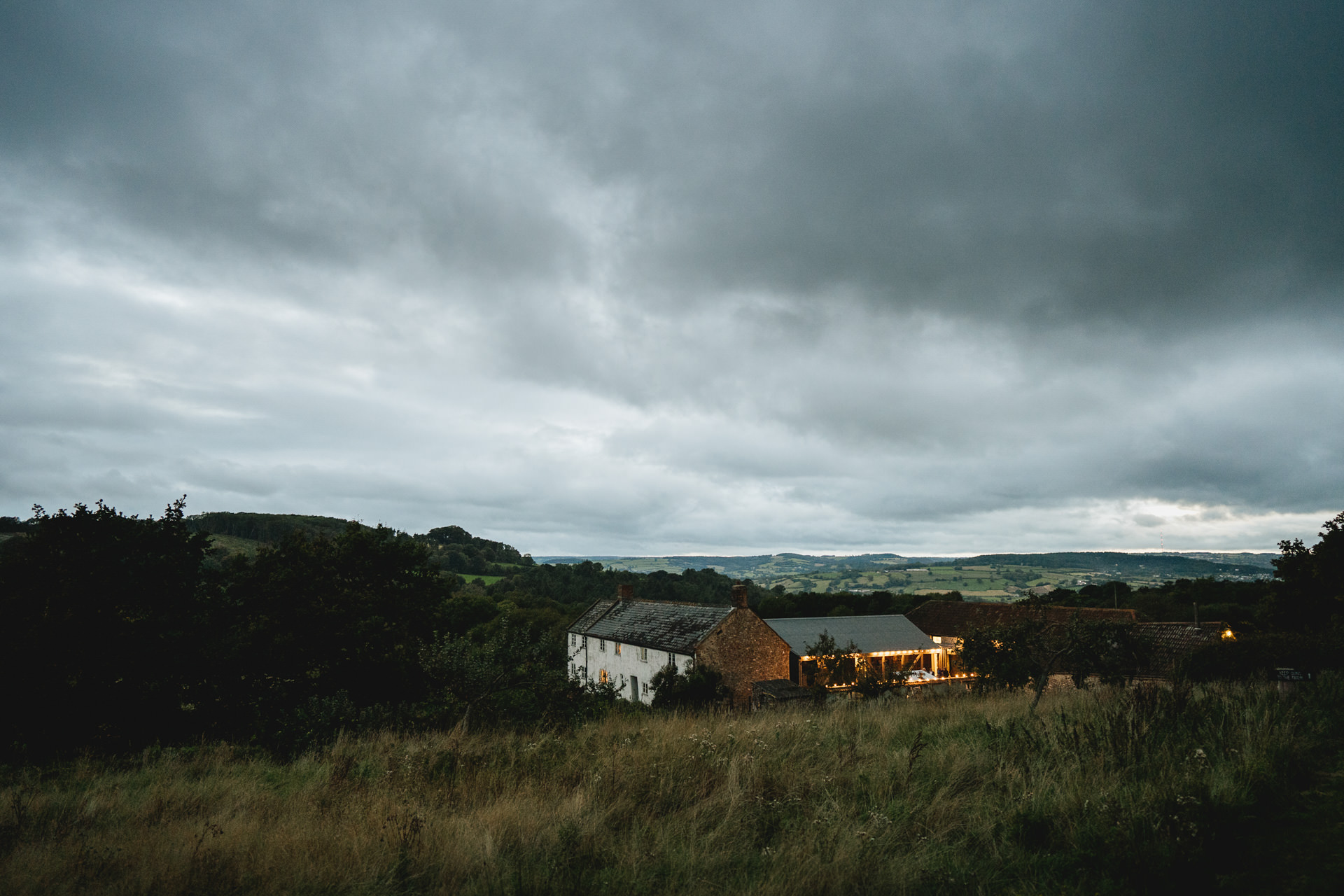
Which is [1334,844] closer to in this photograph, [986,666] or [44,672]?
[986,666]

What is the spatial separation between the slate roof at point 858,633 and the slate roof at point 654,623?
615cm

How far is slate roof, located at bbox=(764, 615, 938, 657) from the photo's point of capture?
39.8m

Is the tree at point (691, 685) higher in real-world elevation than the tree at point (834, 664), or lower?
lower

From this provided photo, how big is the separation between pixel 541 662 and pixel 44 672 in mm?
8582

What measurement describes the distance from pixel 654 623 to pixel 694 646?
22.6 ft

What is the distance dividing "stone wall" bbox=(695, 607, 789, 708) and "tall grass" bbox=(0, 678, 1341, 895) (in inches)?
1023

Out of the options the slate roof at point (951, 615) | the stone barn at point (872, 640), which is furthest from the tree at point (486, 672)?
the slate roof at point (951, 615)

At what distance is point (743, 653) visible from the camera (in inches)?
1335

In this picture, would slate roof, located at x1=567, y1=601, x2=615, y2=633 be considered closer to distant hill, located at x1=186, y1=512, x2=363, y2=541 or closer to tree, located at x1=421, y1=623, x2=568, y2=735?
distant hill, located at x1=186, y1=512, x2=363, y2=541

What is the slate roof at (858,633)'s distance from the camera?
39.8 m

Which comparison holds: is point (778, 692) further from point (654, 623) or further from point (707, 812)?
point (707, 812)

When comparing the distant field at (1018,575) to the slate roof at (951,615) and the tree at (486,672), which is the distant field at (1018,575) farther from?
the tree at (486,672)

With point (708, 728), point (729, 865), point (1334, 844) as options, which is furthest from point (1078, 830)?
point (708, 728)

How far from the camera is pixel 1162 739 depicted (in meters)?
6.05
